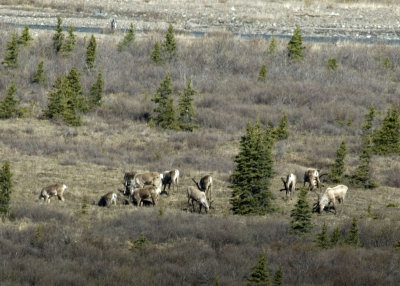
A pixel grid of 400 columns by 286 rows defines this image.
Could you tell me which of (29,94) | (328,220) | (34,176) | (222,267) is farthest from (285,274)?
(29,94)

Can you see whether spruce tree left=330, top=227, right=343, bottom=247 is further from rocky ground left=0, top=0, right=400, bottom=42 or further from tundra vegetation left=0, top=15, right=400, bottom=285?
rocky ground left=0, top=0, right=400, bottom=42

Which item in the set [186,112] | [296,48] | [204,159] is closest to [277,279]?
[204,159]

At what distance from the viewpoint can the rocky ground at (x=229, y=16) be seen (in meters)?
59.4

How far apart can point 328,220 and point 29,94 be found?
19.0 m

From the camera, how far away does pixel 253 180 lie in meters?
19.4

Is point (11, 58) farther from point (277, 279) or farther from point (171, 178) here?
point (277, 279)

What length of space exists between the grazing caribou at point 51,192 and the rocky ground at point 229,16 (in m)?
35.4

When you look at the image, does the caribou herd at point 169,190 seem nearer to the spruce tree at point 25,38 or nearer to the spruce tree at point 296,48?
the spruce tree at point 296,48

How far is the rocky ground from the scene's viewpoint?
59.4m

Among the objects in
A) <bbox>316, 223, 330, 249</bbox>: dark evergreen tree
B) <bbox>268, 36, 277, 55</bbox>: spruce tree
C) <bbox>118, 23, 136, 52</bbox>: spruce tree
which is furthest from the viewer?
<bbox>268, 36, 277, 55</bbox>: spruce tree

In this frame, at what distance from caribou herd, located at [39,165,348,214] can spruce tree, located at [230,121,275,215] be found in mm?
954

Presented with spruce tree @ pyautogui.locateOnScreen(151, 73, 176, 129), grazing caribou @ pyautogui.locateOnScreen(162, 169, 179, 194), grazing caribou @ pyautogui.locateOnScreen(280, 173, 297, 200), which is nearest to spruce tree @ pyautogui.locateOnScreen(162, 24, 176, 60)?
spruce tree @ pyautogui.locateOnScreen(151, 73, 176, 129)

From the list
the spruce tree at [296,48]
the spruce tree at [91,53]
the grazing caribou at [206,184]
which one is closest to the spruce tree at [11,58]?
the spruce tree at [91,53]

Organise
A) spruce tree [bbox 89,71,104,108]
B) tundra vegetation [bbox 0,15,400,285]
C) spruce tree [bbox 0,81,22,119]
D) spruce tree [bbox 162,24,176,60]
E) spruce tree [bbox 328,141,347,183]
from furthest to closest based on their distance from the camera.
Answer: spruce tree [bbox 162,24,176,60], spruce tree [bbox 89,71,104,108], spruce tree [bbox 0,81,22,119], spruce tree [bbox 328,141,347,183], tundra vegetation [bbox 0,15,400,285]
